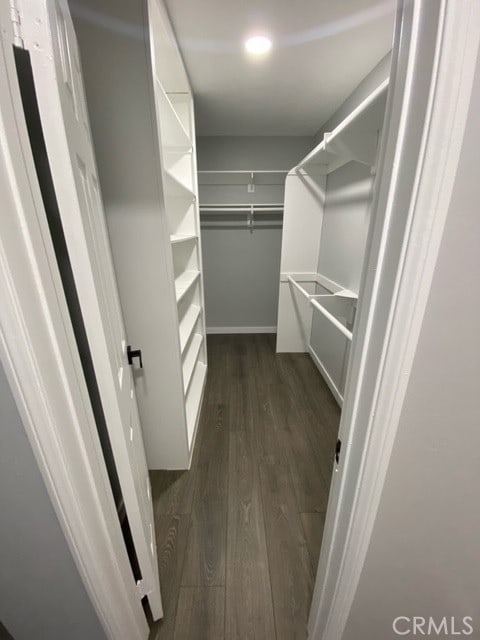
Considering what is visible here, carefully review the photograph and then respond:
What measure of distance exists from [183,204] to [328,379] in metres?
2.14

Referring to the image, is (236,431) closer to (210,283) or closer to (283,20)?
(210,283)

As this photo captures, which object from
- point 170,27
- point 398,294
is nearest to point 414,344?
point 398,294

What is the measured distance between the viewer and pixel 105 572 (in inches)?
28.6

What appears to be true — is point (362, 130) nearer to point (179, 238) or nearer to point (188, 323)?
point (179, 238)

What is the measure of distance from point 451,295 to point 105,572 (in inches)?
42.9

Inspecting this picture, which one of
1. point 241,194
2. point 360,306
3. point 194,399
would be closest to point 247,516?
point 194,399

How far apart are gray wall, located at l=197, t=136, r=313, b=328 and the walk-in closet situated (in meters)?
0.03

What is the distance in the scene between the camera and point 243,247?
11.5 ft

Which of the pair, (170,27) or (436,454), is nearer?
(436,454)

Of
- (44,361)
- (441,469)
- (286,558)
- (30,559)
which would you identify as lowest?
(286,558)

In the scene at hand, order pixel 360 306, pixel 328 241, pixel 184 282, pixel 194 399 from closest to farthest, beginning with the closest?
pixel 360 306
pixel 184 282
pixel 194 399
pixel 328 241

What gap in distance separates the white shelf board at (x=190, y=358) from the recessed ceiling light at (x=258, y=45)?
80.3 inches

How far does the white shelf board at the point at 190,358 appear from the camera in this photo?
1.89 m

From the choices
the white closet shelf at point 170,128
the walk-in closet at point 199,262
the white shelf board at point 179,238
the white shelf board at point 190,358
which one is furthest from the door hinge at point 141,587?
the white closet shelf at point 170,128
